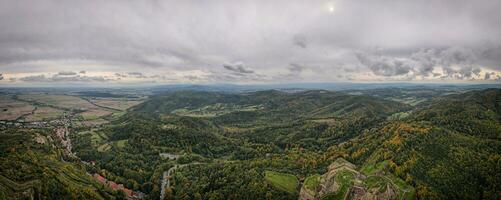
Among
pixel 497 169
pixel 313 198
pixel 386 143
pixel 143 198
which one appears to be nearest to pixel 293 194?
pixel 313 198

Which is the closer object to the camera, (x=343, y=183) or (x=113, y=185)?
(x=343, y=183)

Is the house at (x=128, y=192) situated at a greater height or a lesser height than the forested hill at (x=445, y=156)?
lesser

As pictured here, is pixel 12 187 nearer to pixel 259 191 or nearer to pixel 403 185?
pixel 259 191

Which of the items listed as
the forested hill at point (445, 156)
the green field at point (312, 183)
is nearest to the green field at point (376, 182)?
the forested hill at point (445, 156)

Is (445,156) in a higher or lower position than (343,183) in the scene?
higher

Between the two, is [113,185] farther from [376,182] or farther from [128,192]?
[376,182]

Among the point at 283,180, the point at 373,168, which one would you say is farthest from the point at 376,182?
the point at 283,180

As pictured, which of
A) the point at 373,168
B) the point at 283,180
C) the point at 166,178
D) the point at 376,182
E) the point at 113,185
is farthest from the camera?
the point at 166,178

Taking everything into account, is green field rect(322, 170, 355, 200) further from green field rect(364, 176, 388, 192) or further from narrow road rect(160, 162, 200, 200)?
narrow road rect(160, 162, 200, 200)

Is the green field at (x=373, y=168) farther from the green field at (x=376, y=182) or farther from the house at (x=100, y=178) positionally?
the house at (x=100, y=178)
